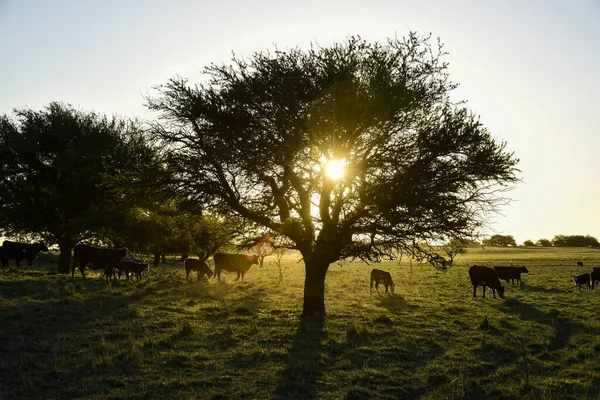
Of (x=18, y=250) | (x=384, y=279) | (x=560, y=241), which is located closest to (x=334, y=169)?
(x=384, y=279)

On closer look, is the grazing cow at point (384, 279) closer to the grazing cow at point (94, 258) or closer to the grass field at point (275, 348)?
the grass field at point (275, 348)

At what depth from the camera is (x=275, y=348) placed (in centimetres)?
1291

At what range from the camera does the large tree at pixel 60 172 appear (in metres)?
28.8

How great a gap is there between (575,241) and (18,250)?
523 ft

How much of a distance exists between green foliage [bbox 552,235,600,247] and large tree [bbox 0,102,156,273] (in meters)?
155

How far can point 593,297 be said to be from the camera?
26953 mm

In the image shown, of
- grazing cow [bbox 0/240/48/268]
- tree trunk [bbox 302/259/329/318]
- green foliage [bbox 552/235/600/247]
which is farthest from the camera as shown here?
green foliage [bbox 552/235/600/247]

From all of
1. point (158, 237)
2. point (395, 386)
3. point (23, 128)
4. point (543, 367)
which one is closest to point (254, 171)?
point (395, 386)

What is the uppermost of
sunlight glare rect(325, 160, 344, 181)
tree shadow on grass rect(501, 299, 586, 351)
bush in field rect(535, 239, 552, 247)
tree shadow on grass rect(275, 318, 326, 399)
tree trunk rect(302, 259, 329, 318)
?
bush in field rect(535, 239, 552, 247)

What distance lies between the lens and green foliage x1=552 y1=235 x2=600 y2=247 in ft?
482

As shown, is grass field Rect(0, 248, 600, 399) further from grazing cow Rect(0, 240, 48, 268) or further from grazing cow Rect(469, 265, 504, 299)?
grazing cow Rect(0, 240, 48, 268)

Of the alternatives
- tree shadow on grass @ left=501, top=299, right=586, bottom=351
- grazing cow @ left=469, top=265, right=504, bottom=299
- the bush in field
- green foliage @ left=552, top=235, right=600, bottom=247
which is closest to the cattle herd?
grazing cow @ left=469, top=265, right=504, bottom=299

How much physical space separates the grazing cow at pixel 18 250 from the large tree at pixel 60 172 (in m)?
1.65

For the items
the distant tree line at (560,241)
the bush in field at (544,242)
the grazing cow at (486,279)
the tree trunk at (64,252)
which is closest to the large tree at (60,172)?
the tree trunk at (64,252)
